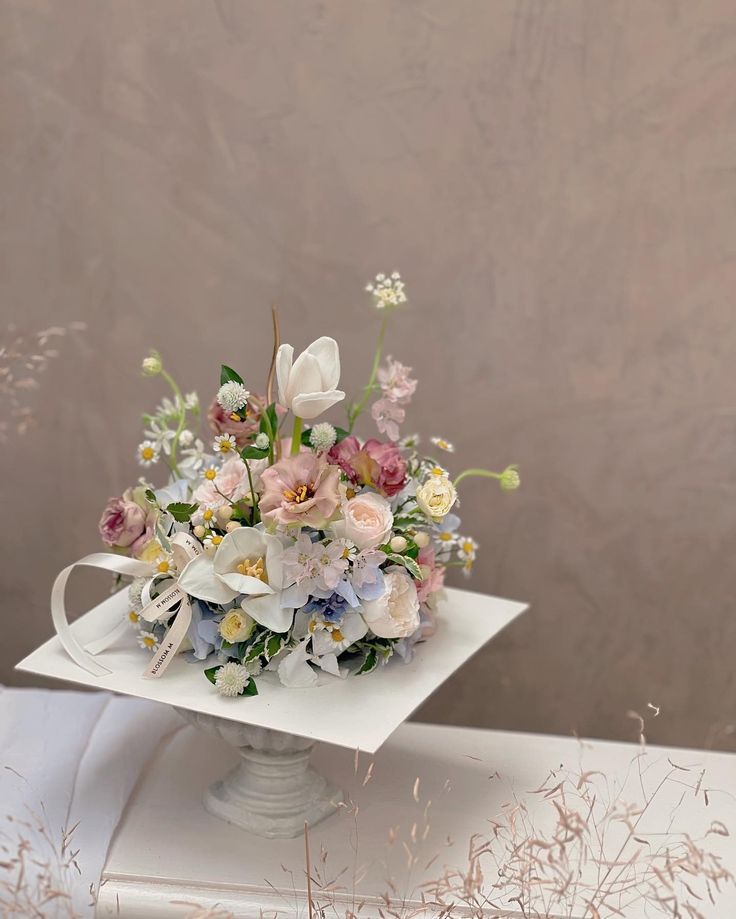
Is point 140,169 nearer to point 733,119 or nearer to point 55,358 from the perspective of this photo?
point 55,358

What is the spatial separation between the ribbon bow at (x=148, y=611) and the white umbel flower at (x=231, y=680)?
6 cm

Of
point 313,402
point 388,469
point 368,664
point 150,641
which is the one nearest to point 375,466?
point 388,469

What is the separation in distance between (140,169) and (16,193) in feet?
0.74

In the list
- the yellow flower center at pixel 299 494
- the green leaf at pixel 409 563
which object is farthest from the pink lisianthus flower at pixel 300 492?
the green leaf at pixel 409 563

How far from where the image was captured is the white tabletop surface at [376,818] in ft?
3.76

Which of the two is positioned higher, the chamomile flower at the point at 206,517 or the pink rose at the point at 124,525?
the chamomile flower at the point at 206,517

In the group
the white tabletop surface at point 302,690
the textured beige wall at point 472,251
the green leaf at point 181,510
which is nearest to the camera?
the white tabletop surface at point 302,690

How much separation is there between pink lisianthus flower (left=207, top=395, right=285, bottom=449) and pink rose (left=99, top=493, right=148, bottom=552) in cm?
14

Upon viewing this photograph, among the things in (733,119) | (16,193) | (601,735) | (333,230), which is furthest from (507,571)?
(16,193)

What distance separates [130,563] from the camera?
1.23 meters

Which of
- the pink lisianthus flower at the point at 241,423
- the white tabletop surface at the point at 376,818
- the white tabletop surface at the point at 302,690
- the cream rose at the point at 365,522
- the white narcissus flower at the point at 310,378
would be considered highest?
the white narcissus flower at the point at 310,378

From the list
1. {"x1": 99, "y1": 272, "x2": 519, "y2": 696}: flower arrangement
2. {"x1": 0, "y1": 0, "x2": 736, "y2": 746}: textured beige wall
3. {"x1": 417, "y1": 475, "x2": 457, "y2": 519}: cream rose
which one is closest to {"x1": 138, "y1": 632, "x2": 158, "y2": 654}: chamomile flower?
{"x1": 99, "y1": 272, "x2": 519, "y2": 696}: flower arrangement

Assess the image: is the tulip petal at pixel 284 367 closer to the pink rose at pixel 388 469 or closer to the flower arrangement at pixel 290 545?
the flower arrangement at pixel 290 545

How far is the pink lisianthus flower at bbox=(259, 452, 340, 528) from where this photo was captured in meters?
1.12
